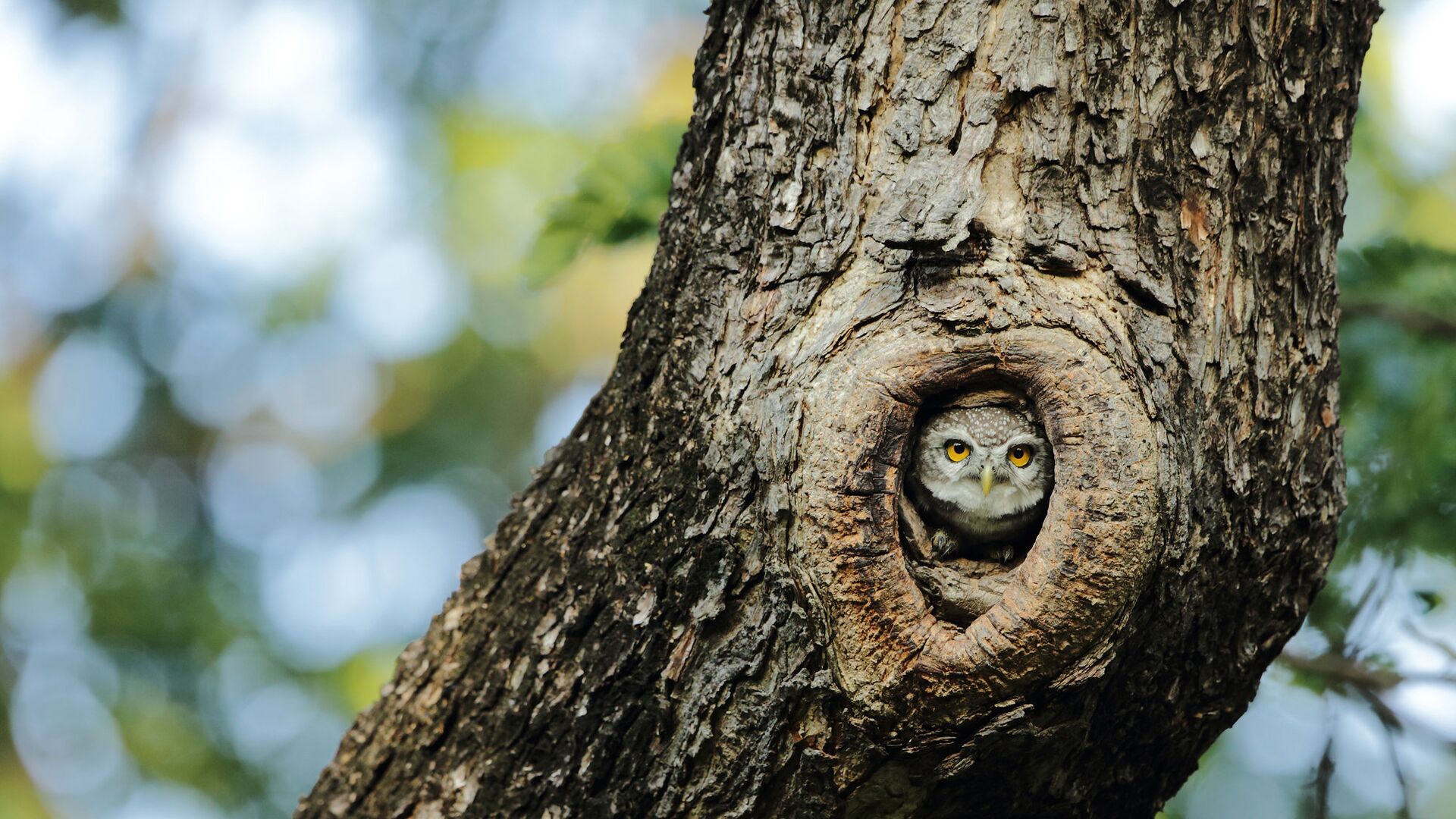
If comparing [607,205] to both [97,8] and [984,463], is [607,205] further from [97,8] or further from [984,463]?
[97,8]

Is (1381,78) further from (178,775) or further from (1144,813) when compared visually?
(178,775)

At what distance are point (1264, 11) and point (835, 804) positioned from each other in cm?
214

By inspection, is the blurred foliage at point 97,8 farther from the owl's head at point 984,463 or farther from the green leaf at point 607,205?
the owl's head at point 984,463

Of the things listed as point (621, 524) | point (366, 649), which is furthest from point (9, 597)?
point (621, 524)

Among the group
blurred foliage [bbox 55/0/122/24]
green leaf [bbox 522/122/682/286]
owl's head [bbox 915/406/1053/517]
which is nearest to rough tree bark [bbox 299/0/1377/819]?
owl's head [bbox 915/406/1053/517]

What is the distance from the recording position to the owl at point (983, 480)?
2947 millimetres

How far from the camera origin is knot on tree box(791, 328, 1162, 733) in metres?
2.31

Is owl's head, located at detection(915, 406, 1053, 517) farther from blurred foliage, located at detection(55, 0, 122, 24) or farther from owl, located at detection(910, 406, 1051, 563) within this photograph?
blurred foliage, located at detection(55, 0, 122, 24)

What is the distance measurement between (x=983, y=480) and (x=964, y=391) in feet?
1.59

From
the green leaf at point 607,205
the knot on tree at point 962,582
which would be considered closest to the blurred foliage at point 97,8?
the green leaf at point 607,205

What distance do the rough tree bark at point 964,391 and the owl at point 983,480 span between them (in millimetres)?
408

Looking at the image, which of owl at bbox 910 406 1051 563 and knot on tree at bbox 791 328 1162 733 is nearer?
knot on tree at bbox 791 328 1162 733

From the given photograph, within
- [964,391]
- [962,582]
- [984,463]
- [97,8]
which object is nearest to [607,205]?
[984,463]

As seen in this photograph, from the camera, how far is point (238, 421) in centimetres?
1085
